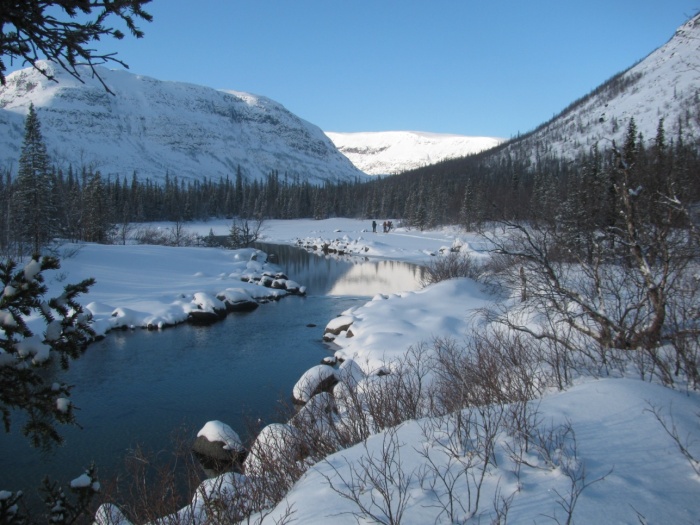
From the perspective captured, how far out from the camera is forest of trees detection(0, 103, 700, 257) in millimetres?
11219

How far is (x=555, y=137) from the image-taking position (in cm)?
16075

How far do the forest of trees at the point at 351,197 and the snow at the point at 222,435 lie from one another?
7.22 meters

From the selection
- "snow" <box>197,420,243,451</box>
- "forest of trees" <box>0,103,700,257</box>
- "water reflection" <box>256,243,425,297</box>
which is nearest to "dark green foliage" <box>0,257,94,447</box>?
"snow" <box>197,420,243,451</box>

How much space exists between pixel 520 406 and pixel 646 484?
1.53 m

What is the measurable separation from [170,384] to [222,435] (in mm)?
5256

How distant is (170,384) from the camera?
44.8 feet

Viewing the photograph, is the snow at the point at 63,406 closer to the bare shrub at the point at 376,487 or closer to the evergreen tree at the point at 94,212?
the bare shrub at the point at 376,487

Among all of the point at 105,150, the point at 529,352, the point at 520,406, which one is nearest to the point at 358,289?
the point at 529,352

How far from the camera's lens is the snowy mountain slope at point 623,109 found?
133250 millimetres

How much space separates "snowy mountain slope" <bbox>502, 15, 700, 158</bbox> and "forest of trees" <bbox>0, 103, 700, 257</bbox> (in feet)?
37.5

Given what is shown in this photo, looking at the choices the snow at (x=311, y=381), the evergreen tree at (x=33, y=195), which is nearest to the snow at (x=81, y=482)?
the snow at (x=311, y=381)

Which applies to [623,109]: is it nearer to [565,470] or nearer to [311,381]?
[311,381]

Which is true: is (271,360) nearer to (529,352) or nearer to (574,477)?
(529,352)

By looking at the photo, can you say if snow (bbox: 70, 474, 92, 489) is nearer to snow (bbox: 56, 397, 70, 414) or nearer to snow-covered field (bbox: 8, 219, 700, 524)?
snow (bbox: 56, 397, 70, 414)
